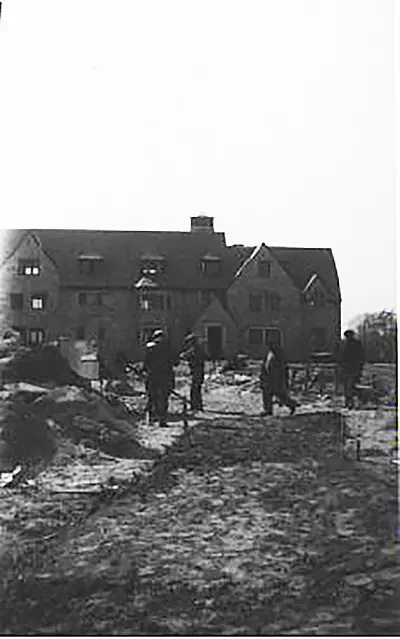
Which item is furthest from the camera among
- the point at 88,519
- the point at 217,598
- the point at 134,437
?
the point at 134,437

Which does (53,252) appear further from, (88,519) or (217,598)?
(217,598)

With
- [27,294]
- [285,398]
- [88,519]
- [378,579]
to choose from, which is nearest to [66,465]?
[88,519]

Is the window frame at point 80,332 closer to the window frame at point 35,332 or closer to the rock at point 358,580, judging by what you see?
the window frame at point 35,332

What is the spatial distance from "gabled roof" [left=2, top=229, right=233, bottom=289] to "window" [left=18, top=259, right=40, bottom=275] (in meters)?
0.04

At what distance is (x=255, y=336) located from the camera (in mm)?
1918

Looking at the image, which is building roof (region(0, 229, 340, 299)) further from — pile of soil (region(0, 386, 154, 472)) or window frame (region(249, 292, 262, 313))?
pile of soil (region(0, 386, 154, 472))

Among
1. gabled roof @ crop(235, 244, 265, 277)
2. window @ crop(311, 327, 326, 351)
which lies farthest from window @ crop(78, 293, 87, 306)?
window @ crop(311, 327, 326, 351)

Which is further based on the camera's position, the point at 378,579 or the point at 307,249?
the point at 307,249

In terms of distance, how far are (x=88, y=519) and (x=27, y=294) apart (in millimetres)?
531

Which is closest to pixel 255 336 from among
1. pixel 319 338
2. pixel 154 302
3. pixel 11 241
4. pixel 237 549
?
pixel 319 338

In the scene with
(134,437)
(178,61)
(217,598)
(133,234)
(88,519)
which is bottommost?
(217,598)

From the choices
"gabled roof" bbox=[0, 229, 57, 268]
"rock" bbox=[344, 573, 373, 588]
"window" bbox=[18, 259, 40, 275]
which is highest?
"gabled roof" bbox=[0, 229, 57, 268]

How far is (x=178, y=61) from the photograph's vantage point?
6.40 ft

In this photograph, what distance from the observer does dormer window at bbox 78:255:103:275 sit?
74.7 inches
